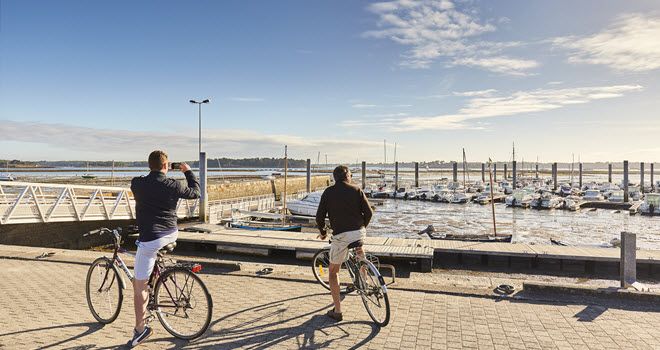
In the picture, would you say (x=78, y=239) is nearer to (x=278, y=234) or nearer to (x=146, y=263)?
(x=278, y=234)

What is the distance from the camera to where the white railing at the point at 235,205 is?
2583cm

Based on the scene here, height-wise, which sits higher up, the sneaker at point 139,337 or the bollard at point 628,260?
the bollard at point 628,260

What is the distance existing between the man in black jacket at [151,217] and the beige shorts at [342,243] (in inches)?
79.8

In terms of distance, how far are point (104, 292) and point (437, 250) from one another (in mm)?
10443

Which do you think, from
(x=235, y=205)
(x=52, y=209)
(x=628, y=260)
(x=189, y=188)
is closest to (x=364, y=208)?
(x=189, y=188)

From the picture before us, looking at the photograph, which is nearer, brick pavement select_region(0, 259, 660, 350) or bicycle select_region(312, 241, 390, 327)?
brick pavement select_region(0, 259, 660, 350)

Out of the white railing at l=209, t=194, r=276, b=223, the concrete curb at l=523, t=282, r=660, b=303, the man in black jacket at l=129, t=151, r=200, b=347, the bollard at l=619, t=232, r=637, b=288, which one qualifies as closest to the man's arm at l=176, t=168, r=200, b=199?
the man in black jacket at l=129, t=151, r=200, b=347

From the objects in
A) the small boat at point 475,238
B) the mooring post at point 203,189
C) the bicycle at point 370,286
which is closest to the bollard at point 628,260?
the bicycle at point 370,286

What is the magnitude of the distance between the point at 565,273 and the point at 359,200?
1038cm

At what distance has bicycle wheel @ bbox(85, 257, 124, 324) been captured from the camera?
5461 millimetres

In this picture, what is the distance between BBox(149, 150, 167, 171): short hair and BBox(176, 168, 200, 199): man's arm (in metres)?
0.29

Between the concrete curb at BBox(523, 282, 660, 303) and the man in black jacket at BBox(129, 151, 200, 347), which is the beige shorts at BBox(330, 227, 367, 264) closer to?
the man in black jacket at BBox(129, 151, 200, 347)

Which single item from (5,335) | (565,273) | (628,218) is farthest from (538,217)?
→ (5,335)

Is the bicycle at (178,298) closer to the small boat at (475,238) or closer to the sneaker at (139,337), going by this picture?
the sneaker at (139,337)
